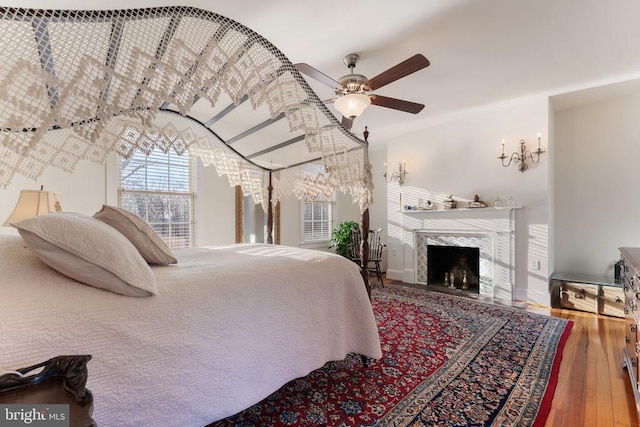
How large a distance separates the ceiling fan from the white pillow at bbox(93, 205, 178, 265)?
4.99 feet

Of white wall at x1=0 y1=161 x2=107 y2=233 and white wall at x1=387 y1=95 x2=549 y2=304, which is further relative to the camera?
white wall at x1=387 y1=95 x2=549 y2=304

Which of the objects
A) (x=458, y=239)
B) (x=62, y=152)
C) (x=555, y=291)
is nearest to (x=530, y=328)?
(x=555, y=291)

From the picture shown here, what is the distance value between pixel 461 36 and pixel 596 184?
294 centimetres

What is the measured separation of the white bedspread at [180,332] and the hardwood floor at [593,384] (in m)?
1.32

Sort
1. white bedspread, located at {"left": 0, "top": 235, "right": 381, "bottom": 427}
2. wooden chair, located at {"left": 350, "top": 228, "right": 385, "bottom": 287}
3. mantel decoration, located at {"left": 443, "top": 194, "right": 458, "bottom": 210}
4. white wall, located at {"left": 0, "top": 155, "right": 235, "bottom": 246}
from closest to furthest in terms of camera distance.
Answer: white bedspread, located at {"left": 0, "top": 235, "right": 381, "bottom": 427} < white wall, located at {"left": 0, "top": 155, "right": 235, "bottom": 246} < mantel decoration, located at {"left": 443, "top": 194, "right": 458, "bottom": 210} < wooden chair, located at {"left": 350, "top": 228, "right": 385, "bottom": 287}

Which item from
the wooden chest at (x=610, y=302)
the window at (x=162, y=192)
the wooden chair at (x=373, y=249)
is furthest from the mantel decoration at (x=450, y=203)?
the window at (x=162, y=192)

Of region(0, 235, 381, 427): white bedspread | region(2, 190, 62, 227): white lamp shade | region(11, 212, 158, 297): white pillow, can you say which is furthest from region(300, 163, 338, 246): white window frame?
region(11, 212, 158, 297): white pillow

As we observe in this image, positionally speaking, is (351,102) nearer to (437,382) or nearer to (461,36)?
(461,36)

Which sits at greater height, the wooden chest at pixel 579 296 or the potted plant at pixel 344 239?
the potted plant at pixel 344 239

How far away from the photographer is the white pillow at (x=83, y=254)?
37.6 inches

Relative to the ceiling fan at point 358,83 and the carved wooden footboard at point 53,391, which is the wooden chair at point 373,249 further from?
the carved wooden footboard at point 53,391

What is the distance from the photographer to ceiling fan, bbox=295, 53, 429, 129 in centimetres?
216

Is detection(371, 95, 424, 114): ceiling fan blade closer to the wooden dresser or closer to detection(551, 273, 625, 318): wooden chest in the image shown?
the wooden dresser

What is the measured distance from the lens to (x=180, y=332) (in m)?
1.05
